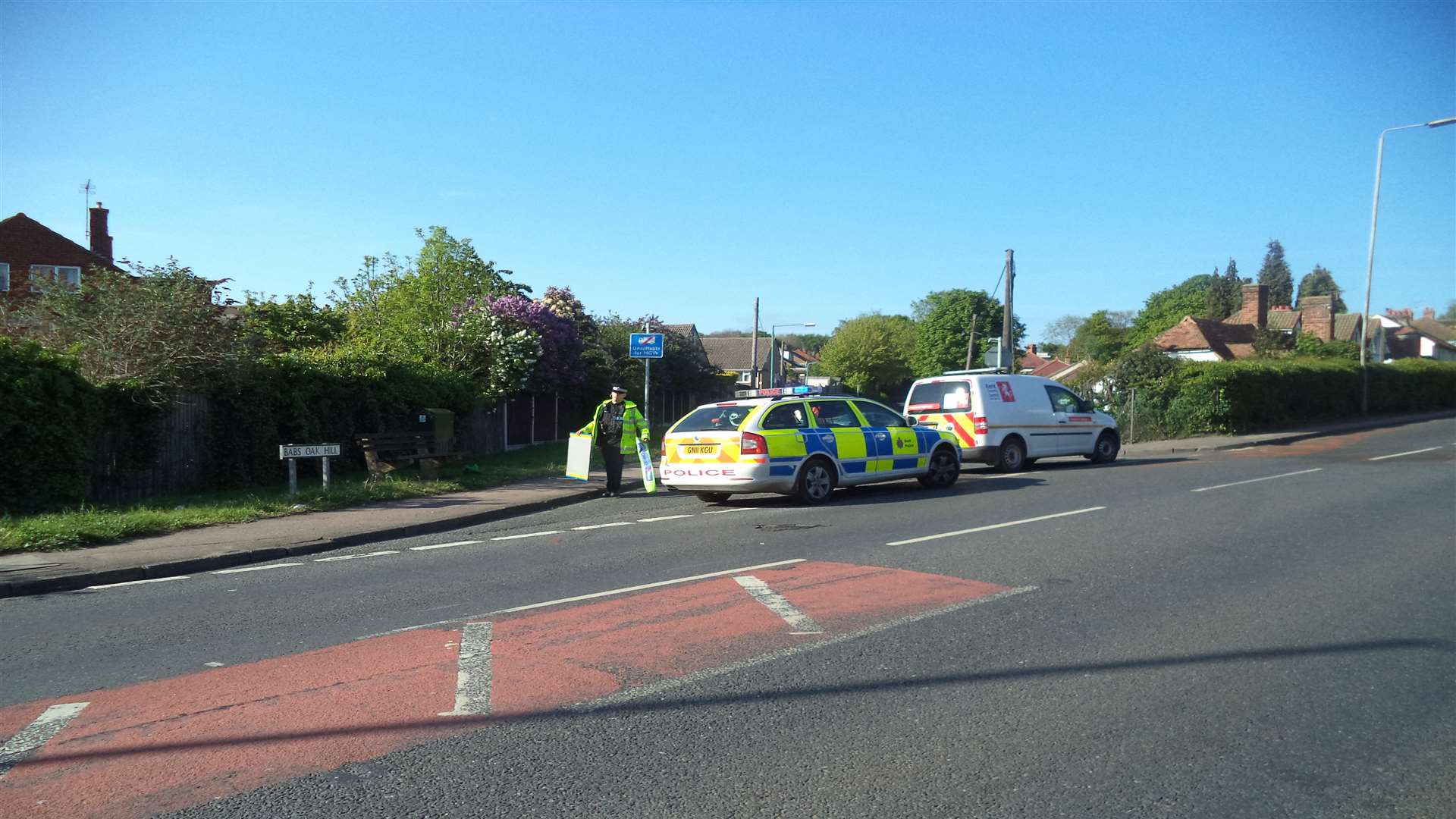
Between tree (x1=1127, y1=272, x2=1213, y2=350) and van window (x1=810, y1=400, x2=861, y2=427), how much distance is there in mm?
65350

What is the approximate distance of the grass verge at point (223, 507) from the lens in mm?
9984

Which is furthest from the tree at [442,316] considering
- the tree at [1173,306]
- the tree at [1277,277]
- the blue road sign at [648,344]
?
the tree at [1277,277]

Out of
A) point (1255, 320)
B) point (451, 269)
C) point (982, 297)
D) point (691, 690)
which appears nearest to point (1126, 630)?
point (691, 690)

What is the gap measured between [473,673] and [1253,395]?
2949 cm

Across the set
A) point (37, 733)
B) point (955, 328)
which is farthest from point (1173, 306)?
point (37, 733)

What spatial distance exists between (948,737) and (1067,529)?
6.84 meters

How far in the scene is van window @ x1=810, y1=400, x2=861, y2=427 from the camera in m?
13.8

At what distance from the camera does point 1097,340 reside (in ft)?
243

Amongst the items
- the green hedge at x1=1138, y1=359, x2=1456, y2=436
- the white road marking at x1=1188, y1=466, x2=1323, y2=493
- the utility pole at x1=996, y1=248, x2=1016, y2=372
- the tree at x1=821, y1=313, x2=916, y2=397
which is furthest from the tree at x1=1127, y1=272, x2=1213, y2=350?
the white road marking at x1=1188, y1=466, x2=1323, y2=493

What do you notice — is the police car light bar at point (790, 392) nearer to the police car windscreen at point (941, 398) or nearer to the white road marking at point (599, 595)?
the police car windscreen at point (941, 398)

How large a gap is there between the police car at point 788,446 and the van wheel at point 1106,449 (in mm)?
7102

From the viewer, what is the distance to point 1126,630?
651 cm

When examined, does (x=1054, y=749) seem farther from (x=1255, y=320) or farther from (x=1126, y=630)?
(x=1255, y=320)

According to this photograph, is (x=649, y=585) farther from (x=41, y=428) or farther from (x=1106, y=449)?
(x=1106, y=449)
